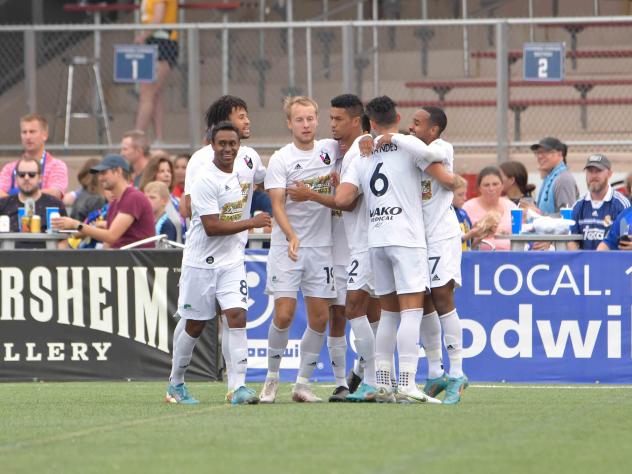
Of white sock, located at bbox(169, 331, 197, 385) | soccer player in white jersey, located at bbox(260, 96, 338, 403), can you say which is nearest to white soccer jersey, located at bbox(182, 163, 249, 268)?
soccer player in white jersey, located at bbox(260, 96, 338, 403)

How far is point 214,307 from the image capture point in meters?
10.8

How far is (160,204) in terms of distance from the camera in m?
14.9

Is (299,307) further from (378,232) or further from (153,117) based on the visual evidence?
(153,117)

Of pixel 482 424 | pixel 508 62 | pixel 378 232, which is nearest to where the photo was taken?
pixel 482 424

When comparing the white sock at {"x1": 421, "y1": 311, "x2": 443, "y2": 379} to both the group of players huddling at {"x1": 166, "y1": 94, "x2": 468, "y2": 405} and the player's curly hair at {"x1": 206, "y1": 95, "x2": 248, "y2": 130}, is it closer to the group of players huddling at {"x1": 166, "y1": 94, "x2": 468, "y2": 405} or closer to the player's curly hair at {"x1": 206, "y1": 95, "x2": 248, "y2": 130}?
the group of players huddling at {"x1": 166, "y1": 94, "x2": 468, "y2": 405}

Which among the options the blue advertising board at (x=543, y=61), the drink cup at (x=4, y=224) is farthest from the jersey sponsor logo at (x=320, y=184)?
the blue advertising board at (x=543, y=61)

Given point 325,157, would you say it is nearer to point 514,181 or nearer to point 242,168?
point 242,168

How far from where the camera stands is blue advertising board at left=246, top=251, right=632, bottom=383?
43.5 ft

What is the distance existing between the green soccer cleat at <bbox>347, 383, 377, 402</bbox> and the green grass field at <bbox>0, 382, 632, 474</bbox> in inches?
12.6

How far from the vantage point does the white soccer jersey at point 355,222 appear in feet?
35.2

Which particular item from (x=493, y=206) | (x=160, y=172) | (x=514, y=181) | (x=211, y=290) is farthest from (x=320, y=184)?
(x=514, y=181)

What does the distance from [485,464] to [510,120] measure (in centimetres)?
1117

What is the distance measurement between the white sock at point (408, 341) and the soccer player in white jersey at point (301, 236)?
0.81 meters

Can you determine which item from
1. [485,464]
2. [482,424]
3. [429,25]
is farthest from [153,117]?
[485,464]
